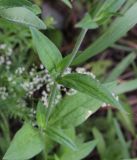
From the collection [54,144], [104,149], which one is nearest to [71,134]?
[54,144]

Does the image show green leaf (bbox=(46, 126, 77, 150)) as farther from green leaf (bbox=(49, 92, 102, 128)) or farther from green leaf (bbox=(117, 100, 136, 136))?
green leaf (bbox=(117, 100, 136, 136))

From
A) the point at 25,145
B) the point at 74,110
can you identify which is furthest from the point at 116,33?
the point at 25,145

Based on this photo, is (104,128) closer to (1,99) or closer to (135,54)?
(135,54)

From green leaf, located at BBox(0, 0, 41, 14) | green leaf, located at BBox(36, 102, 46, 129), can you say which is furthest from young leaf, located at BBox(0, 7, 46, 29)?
green leaf, located at BBox(36, 102, 46, 129)

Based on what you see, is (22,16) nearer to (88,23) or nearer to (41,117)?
(88,23)

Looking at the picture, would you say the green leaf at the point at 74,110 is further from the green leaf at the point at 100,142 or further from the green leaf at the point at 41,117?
the green leaf at the point at 100,142

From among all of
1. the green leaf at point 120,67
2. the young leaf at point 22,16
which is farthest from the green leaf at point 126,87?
the young leaf at point 22,16
